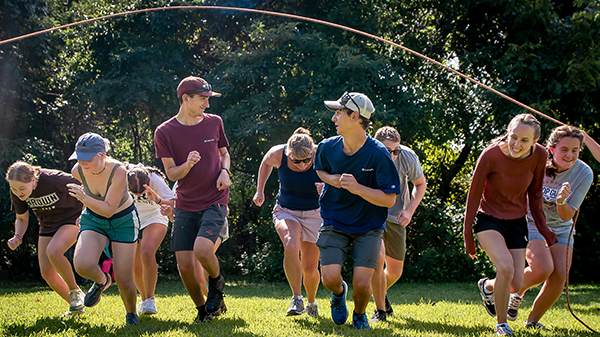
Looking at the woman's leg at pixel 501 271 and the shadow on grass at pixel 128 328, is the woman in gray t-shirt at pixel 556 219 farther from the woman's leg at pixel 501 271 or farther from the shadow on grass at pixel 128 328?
the shadow on grass at pixel 128 328

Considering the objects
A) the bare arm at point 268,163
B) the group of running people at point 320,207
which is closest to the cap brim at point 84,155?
the group of running people at point 320,207

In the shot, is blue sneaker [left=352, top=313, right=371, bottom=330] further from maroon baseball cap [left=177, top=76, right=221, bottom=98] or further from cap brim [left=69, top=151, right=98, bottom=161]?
cap brim [left=69, top=151, right=98, bottom=161]

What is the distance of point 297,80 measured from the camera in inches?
508

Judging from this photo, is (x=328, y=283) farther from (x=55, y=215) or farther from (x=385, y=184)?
(x=55, y=215)

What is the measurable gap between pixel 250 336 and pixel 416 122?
8.81 meters

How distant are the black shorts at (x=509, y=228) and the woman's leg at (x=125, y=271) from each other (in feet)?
11.3

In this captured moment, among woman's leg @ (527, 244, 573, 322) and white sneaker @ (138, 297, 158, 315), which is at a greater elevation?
woman's leg @ (527, 244, 573, 322)

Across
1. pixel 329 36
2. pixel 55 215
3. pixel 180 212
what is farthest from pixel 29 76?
pixel 180 212

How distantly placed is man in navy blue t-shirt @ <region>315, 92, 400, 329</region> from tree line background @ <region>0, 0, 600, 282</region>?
6.87 meters

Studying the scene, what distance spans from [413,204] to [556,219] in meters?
1.48

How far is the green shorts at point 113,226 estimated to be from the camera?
541cm

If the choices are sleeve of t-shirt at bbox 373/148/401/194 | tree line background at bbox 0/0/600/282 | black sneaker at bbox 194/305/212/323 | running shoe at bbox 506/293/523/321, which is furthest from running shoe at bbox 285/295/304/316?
tree line background at bbox 0/0/600/282

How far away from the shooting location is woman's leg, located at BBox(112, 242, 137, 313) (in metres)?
5.24

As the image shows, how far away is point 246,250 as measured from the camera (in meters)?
15.8
